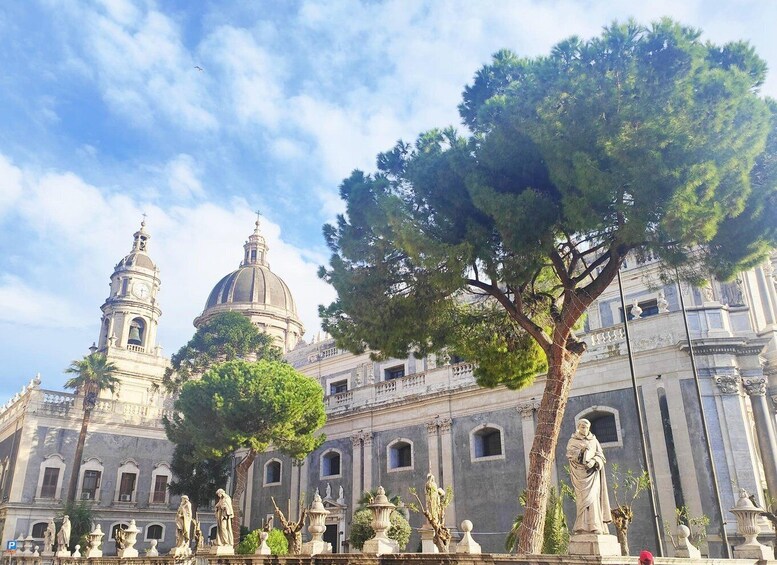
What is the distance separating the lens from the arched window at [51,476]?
35938 millimetres

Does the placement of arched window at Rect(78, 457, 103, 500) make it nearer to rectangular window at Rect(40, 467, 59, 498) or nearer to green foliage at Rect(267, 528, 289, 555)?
rectangular window at Rect(40, 467, 59, 498)

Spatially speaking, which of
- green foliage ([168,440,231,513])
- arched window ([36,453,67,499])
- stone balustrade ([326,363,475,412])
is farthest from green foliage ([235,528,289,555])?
arched window ([36,453,67,499])

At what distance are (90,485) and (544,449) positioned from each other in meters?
32.6

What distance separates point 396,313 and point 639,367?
1151 centimetres

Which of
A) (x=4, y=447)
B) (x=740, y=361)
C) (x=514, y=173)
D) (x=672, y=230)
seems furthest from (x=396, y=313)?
(x=4, y=447)

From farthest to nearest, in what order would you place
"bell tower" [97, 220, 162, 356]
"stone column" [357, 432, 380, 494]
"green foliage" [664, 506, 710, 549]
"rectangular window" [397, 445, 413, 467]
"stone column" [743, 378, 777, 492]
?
"bell tower" [97, 220, 162, 356], "stone column" [357, 432, 380, 494], "rectangular window" [397, 445, 413, 467], "stone column" [743, 378, 777, 492], "green foliage" [664, 506, 710, 549]

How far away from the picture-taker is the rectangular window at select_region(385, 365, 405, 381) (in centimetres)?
3371

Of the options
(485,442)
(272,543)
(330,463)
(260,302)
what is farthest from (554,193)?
(260,302)

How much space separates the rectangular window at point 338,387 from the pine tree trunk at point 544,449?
23.4m

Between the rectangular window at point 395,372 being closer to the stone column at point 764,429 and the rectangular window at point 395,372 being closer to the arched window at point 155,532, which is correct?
the stone column at point 764,429

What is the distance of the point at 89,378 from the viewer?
37.7 meters

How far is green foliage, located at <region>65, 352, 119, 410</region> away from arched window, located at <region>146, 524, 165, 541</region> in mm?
7835

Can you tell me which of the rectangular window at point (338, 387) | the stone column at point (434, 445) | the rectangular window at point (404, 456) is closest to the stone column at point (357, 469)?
the rectangular window at point (404, 456)

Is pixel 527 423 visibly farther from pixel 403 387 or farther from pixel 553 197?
pixel 553 197
